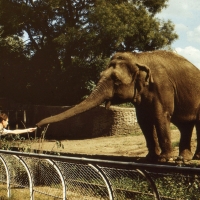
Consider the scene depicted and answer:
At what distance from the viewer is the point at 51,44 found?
31.9 metres

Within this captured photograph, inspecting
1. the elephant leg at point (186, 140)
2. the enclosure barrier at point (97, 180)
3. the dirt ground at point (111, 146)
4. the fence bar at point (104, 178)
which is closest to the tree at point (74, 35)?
the dirt ground at point (111, 146)

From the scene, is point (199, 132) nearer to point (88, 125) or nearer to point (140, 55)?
point (140, 55)

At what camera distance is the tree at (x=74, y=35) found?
28109mm

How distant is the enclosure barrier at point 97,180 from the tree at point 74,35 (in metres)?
18.8

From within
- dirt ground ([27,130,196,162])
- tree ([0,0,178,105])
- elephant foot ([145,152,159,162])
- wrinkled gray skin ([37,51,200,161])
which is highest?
tree ([0,0,178,105])

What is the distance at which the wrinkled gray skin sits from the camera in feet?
35.3

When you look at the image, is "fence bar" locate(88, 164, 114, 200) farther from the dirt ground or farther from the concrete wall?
the concrete wall

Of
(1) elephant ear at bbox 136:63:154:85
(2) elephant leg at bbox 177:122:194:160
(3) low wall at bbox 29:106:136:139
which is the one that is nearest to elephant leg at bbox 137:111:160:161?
(1) elephant ear at bbox 136:63:154:85

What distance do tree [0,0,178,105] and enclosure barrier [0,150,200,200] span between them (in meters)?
18.8

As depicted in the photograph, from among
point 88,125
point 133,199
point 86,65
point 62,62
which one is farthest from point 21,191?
point 62,62

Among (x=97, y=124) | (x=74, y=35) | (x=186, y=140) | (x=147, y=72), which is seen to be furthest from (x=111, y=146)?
(x=74, y=35)

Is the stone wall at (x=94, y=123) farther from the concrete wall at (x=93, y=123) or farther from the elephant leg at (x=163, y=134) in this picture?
the elephant leg at (x=163, y=134)

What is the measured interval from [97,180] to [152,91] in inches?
188

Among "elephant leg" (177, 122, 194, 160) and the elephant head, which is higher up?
the elephant head
